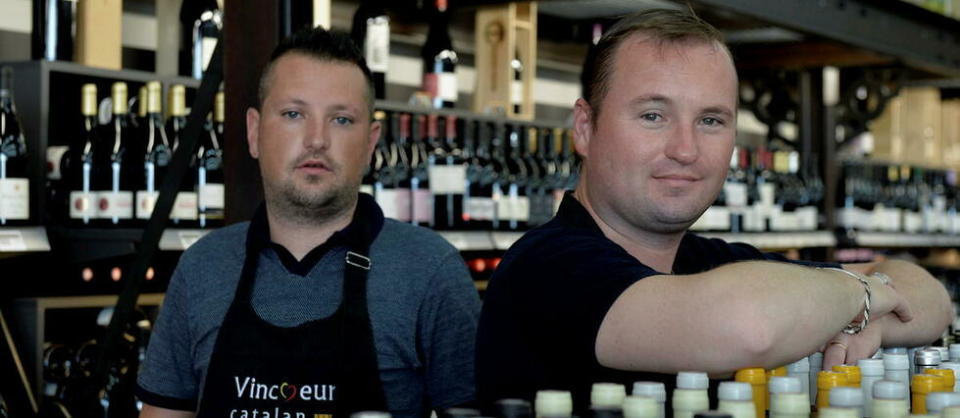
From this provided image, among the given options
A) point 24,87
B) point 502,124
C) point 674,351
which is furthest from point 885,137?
point 674,351

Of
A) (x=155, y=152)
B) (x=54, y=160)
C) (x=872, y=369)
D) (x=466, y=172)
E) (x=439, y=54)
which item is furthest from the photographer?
(x=439, y=54)

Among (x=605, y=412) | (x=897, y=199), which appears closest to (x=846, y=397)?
(x=605, y=412)

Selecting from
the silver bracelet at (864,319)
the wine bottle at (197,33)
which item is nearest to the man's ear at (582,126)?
the silver bracelet at (864,319)

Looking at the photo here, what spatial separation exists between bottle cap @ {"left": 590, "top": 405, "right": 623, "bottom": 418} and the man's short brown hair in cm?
68

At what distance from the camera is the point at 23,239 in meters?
2.94

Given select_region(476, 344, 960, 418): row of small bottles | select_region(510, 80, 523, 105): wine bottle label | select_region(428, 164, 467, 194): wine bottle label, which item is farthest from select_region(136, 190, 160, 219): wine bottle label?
select_region(476, 344, 960, 418): row of small bottles

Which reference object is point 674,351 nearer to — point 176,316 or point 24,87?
point 176,316

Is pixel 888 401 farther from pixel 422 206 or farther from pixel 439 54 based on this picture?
pixel 439 54

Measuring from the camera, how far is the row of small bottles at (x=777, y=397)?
40.2 inches

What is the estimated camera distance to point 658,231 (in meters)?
1.60

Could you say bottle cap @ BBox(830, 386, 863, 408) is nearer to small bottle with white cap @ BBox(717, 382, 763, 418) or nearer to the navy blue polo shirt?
small bottle with white cap @ BBox(717, 382, 763, 418)

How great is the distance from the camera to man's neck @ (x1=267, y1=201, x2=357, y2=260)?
2.15 m

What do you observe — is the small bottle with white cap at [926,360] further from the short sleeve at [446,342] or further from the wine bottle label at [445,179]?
the wine bottle label at [445,179]

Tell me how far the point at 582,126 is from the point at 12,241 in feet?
5.74
